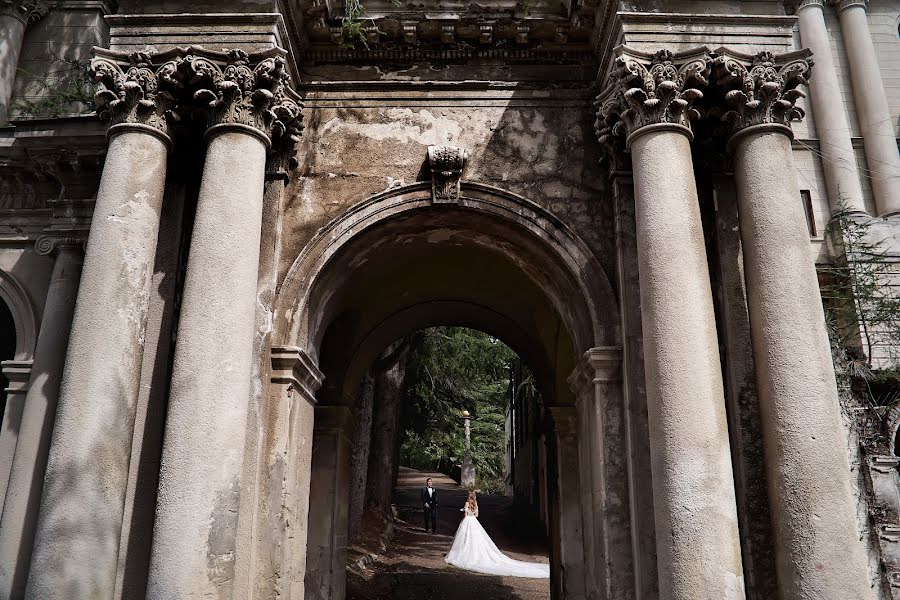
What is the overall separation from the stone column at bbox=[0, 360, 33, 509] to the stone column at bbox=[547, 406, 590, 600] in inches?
244

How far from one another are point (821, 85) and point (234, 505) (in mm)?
17805

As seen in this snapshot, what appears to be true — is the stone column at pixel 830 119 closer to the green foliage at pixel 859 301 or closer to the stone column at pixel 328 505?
the green foliage at pixel 859 301

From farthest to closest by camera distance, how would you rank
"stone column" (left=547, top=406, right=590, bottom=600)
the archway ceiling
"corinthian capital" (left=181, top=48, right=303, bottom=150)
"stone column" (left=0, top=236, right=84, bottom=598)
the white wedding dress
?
the white wedding dress → "stone column" (left=547, top=406, right=590, bottom=600) → the archway ceiling → "stone column" (left=0, top=236, right=84, bottom=598) → "corinthian capital" (left=181, top=48, right=303, bottom=150)

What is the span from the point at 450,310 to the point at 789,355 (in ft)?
19.0

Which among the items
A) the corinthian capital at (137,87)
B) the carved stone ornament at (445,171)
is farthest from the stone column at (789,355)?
Answer: the corinthian capital at (137,87)

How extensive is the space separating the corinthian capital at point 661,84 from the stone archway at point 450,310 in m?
1.28

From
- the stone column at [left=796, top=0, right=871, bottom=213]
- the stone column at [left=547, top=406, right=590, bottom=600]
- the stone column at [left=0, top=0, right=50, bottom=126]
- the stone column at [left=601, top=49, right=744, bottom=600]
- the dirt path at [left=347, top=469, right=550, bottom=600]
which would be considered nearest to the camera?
the stone column at [left=601, top=49, right=744, bottom=600]

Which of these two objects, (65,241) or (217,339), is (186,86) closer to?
(217,339)

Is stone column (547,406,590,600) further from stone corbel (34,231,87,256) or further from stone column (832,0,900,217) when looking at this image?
stone column (832,0,900,217)

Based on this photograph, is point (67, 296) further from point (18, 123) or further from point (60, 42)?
point (60, 42)

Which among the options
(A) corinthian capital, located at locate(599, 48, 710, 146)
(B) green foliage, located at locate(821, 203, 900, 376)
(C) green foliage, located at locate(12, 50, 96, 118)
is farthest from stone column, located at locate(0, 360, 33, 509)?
(B) green foliage, located at locate(821, 203, 900, 376)

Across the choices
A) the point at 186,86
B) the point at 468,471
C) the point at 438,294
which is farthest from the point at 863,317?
the point at 468,471

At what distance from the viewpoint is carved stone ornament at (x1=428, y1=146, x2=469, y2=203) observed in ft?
A: 23.7

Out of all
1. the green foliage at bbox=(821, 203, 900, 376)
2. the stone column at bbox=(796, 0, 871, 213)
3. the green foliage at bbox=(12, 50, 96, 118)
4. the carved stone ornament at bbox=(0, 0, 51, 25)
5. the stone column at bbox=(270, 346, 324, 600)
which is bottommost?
the stone column at bbox=(270, 346, 324, 600)
